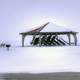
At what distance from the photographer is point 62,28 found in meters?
1.74

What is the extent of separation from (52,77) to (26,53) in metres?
0.31

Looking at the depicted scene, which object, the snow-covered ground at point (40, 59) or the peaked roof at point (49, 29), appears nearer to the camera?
the snow-covered ground at point (40, 59)

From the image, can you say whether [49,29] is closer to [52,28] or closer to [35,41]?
[52,28]

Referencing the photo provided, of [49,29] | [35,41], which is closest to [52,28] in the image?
[49,29]

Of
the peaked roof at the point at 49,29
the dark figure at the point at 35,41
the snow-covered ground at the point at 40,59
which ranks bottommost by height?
the snow-covered ground at the point at 40,59

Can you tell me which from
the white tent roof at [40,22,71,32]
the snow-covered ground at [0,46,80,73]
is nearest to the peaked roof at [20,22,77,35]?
the white tent roof at [40,22,71,32]

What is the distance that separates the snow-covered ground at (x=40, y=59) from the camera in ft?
5.11

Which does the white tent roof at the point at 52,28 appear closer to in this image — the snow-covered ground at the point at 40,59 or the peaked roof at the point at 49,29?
the peaked roof at the point at 49,29

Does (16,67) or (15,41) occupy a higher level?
(15,41)

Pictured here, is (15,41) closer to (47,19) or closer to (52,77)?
(47,19)

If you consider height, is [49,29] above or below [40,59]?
above

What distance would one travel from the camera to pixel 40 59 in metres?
1.67

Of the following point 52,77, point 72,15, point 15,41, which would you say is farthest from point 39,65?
point 72,15

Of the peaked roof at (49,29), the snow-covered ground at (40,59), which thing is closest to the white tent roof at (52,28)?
the peaked roof at (49,29)
